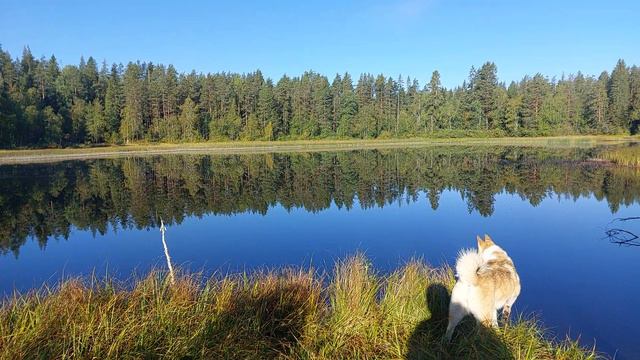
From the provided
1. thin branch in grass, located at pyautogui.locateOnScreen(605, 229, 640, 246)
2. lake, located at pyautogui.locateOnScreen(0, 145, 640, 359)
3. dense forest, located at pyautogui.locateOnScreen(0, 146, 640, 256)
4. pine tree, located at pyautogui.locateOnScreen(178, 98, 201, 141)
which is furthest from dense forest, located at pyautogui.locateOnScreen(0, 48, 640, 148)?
thin branch in grass, located at pyautogui.locateOnScreen(605, 229, 640, 246)

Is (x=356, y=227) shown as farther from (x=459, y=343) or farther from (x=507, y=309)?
(x=459, y=343)

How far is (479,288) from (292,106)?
8555cm

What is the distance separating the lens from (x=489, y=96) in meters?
87.4

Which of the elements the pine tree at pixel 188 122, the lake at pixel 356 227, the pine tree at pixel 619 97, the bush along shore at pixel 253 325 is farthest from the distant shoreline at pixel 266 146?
the bush along shore at pixel 253 325

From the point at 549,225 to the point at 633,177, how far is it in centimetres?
1433

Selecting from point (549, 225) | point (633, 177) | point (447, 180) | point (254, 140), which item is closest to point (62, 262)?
point (549, 225)

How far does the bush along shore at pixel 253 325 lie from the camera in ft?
14.7

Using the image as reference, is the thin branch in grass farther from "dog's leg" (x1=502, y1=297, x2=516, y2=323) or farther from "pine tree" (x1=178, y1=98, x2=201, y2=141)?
"pine tree" (x1=178, y1=98, x2=201, y2=141)

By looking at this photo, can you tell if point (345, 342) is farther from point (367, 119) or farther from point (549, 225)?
point (367, 119)

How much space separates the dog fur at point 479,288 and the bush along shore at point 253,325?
27 centimetres

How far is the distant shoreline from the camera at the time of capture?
5856 cm

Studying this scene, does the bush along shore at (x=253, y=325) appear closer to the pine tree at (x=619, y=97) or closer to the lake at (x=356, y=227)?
the lake at (x=356, y=227)

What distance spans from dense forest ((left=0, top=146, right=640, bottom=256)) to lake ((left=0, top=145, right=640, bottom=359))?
0.36 feet

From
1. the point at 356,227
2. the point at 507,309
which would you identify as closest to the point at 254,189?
→ the point at 356,227
